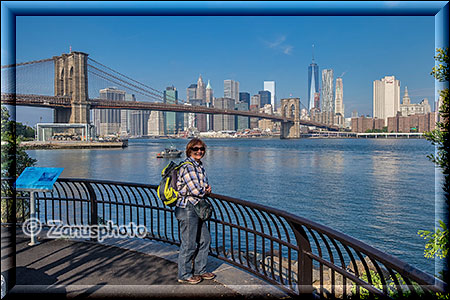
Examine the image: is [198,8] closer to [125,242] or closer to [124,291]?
[124,291]

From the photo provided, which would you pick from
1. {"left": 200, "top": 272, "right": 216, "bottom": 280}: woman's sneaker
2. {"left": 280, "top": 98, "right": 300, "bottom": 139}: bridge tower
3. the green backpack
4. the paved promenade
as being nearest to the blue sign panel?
the paved promenade

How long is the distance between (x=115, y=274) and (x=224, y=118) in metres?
86.4

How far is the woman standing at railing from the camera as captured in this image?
3723mm

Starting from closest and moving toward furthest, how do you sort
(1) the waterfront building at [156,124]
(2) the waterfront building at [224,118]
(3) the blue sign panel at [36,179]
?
(3) the blue sign panel at [36,179] < (2) the waterfront building at [224,118] < (1) the waterfront building at [156,124]

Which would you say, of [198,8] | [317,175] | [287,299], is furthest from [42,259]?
[317,175]

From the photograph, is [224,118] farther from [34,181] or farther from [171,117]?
[34,181]

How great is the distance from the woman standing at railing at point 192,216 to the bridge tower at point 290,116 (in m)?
111

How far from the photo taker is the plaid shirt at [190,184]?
3705 millimetres

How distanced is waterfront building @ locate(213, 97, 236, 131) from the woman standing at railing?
74899 millimetres

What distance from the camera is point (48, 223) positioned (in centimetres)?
596

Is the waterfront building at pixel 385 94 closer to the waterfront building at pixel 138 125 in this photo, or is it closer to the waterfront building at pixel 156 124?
the waterfront building at pixel 156 124

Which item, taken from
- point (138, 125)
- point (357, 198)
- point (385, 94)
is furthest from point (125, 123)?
point (357, 198)

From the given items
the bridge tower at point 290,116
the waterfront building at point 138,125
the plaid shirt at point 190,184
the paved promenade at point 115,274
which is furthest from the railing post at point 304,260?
the waterfront building at point 138,125

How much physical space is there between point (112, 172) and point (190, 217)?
38.8 m
